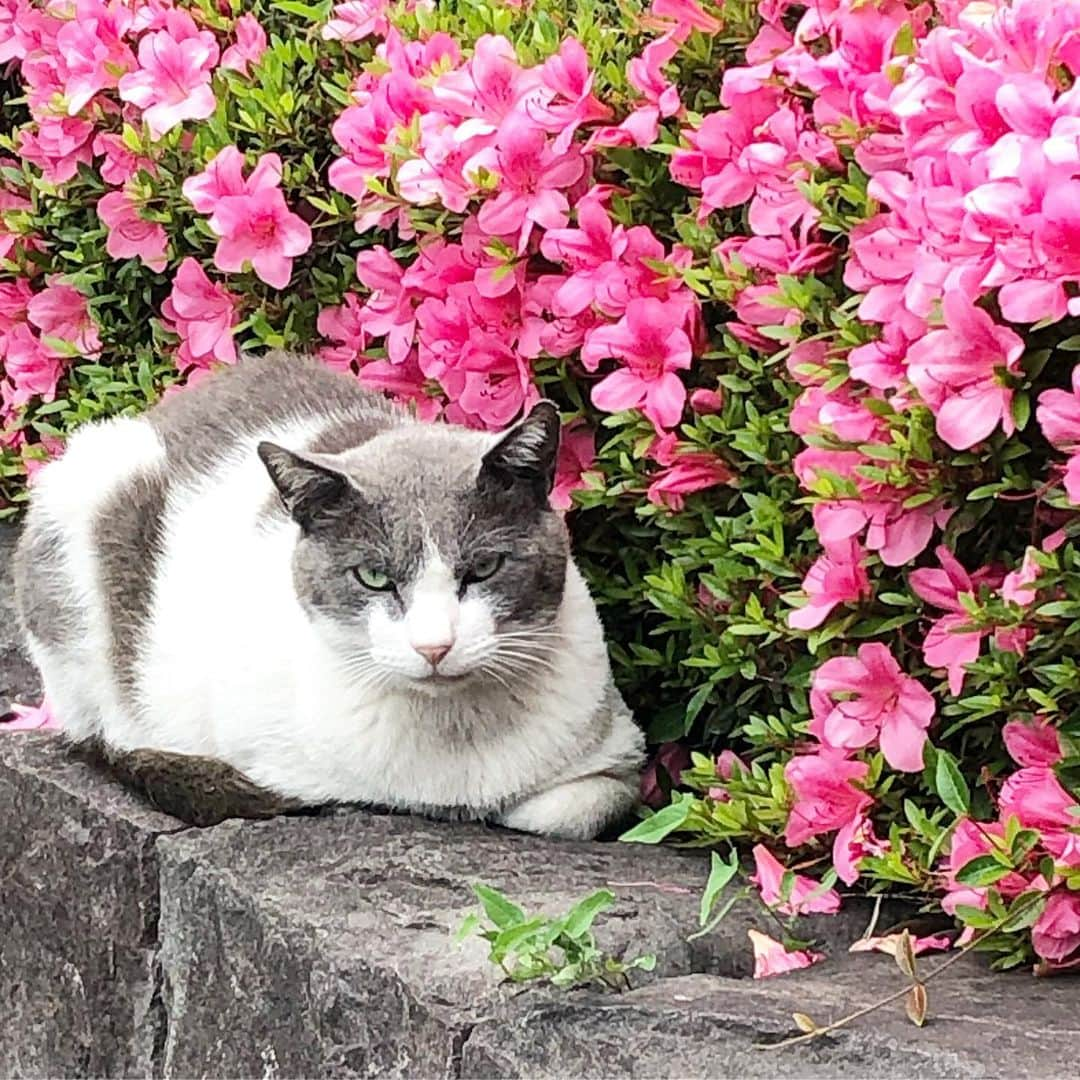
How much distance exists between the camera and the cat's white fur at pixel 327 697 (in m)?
2.70

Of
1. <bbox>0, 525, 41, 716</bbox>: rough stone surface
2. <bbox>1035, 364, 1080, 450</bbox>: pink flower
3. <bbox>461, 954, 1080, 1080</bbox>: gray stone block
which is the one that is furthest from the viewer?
<bbox>0, 525, 41, 716</bbox>: rough stone surface

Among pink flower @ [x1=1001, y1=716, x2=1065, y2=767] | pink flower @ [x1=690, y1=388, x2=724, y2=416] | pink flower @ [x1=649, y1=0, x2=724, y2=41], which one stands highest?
pink flower @ [x1=649, y1=0, x2=724, y2=41]

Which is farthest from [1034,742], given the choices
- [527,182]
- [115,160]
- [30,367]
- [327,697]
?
[30,367]

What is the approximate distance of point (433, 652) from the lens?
248 cm

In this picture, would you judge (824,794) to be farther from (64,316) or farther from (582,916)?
(64,316)

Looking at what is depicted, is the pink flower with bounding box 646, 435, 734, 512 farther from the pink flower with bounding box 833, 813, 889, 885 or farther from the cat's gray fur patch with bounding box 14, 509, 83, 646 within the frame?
the cat's gray fur patch with bounding box 14, 509, 83, 646

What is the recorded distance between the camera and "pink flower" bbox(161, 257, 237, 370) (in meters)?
3.43

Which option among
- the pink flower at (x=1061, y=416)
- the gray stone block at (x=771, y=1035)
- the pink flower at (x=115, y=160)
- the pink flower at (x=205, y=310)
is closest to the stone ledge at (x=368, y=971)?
the gray stone block at (x=771, y=1035)

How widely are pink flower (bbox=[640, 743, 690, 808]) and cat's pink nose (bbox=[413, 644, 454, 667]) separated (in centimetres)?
56

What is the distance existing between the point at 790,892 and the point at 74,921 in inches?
46.5

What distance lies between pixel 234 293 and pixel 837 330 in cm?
142

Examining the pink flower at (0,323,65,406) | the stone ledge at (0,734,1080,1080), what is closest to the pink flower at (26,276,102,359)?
the pink flower at (0,323,65,406)

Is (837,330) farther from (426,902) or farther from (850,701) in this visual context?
(426,902)

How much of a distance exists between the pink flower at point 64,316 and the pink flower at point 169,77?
546 mm
